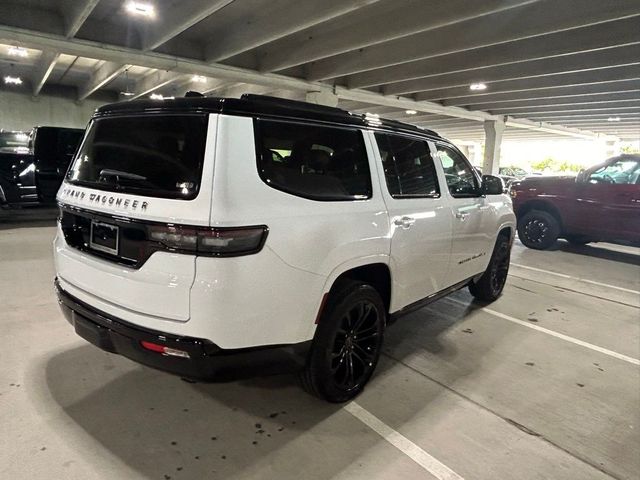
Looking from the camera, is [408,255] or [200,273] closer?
[200,273]

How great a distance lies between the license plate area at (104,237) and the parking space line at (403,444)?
1.68 m

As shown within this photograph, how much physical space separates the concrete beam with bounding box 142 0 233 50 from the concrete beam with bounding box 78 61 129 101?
10.7 ft

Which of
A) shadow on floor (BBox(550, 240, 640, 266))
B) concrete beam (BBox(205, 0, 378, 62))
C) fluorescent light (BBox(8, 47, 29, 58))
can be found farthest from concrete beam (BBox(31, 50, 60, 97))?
shadow on floor (BBox(550, 240, 640, 266))

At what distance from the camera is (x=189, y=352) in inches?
71.1

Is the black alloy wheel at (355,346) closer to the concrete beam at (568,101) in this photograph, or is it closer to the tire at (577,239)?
the tire at (577,239)

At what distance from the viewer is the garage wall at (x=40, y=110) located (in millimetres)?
16484

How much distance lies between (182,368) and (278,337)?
46 cm

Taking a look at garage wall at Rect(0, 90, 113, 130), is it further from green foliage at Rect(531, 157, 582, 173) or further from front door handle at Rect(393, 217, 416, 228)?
green foliage at Rect(531, 157, 582, 173)

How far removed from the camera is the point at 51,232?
24.6ft

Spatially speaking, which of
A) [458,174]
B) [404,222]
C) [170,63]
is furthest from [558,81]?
[404,222]

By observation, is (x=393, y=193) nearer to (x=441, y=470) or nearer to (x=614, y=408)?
(x=441, y=470)

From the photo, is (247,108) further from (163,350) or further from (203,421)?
(203,421)

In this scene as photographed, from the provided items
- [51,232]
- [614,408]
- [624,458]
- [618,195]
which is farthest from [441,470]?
[51,232]

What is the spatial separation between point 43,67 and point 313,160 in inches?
516
